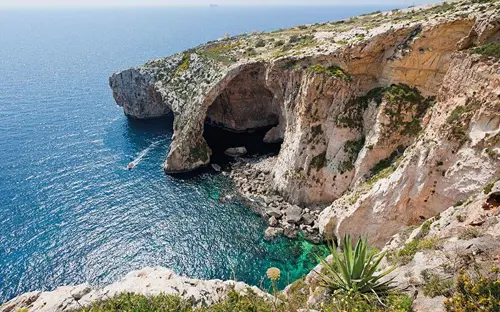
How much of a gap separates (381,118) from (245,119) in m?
37.2

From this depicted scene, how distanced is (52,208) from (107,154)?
17.5 metres

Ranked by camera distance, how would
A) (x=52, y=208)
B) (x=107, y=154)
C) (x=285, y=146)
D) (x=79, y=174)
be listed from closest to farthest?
(x=52, y=208) < (x=285, y=146) < (x=79, y=174) < (x=107, y=154)

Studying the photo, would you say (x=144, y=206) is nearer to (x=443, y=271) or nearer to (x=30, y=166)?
(x=30, y=166)

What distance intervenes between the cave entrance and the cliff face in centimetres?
241

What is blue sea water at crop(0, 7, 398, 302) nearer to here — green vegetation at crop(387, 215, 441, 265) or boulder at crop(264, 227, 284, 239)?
boulder at crop(264, 227, 284, 239)

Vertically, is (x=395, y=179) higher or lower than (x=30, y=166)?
higher

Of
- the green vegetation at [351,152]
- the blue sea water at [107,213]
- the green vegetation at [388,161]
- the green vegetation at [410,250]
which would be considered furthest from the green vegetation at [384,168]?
the green vegetation at [410,250]

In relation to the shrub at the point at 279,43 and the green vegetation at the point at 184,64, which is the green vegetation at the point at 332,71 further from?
the green vegetation at the point at 184,64

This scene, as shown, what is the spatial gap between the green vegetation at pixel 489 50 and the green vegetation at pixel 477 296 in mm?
21833

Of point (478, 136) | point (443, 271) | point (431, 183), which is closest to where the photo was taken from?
point (443, 271)

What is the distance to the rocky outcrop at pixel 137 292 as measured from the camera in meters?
21.2

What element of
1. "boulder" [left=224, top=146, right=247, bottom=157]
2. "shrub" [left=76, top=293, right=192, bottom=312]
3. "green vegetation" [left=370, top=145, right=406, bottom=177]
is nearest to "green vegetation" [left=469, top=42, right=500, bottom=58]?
"green vegetation" [left=370, top=145, right=406, bottom=177]

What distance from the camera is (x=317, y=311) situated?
52.1ft

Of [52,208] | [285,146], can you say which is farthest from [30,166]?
[285,146]
